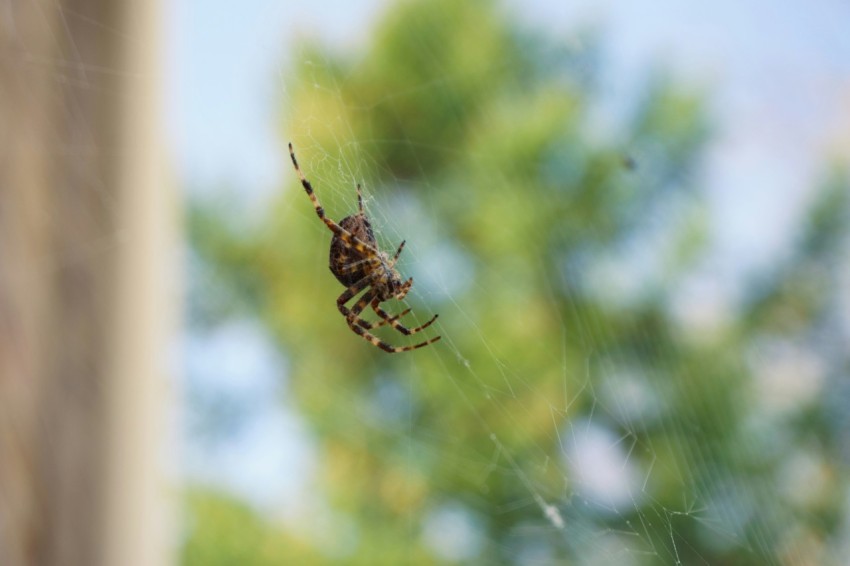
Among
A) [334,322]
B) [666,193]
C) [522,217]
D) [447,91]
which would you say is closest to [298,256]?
[334,322]

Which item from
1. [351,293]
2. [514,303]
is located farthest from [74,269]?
[514,303]

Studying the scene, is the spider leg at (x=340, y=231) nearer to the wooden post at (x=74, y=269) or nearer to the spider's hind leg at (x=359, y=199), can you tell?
the spider's hind leg at (x=359, y=199)

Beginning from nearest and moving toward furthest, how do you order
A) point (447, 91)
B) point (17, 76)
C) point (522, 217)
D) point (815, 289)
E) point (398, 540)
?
1. point (17, 76)
2. point (815, 289)
3. point (522, 217)
4. point (447, 91)
5. point (398, 540)

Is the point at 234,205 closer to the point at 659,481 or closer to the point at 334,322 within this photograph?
the point at 334,322

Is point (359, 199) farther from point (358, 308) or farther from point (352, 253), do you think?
point (358, 308)

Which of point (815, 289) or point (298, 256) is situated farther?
point (298, 256)

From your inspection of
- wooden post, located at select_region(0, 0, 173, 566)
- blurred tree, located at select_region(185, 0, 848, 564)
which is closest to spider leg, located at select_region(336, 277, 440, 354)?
blurred tree, located at select_region(185, 0, 848, 564)

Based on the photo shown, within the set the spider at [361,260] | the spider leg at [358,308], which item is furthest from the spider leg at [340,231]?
the spider leg at [358,308]

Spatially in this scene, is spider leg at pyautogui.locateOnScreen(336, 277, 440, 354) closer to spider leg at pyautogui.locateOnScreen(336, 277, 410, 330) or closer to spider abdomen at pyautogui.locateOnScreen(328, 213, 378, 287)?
spider leg at pyautogui.locateOnScreen(336, 277, 410, 330)
